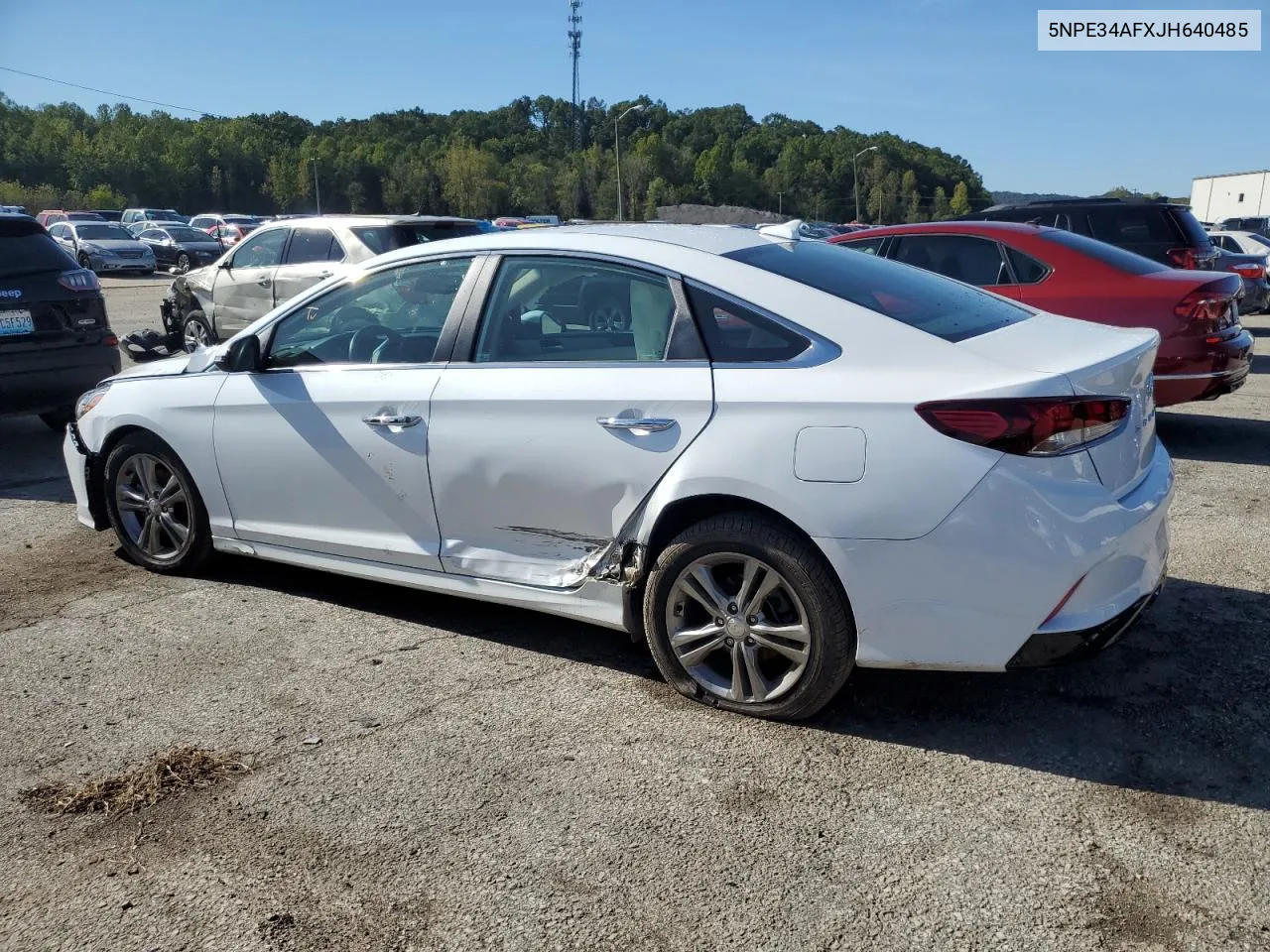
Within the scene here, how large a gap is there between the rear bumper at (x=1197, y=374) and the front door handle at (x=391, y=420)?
5.26 metres

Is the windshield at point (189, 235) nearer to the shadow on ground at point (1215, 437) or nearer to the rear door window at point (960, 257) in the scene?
the rear door window at point (960, 257)

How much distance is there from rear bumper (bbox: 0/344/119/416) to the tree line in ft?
271

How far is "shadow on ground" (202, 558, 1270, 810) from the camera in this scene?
313 cm

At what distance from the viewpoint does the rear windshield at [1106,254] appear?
746 centimetres

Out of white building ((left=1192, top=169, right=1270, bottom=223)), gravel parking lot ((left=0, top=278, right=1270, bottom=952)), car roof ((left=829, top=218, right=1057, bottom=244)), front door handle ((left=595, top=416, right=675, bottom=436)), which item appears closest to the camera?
gravel parking lot ((left=0, top=278, right=1270, bottom=952))

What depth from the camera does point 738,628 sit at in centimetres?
342

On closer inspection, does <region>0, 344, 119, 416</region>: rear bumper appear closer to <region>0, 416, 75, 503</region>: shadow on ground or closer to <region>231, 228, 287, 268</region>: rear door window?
<region>0, 416, 75, 503</region>: shadow on ground

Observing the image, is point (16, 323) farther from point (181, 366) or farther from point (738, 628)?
point (738, 628)

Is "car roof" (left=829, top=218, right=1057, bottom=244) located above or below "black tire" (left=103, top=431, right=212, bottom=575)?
above

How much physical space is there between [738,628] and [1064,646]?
98 cm

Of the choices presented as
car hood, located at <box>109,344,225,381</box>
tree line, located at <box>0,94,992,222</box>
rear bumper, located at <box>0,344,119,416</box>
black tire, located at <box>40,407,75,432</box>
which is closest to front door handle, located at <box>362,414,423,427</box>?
car hood, located at <box>109,344,225,381</box>

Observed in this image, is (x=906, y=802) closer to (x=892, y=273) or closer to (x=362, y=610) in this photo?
(x=892, y=273)

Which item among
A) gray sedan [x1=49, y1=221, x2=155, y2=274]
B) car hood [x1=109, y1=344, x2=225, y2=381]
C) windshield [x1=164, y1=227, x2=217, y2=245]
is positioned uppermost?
windshield [x1=164, y1=227, x2=217, y2=245]

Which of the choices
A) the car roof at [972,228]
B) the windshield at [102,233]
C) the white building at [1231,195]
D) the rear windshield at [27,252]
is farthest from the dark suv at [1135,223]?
the white building at [1231,195]
